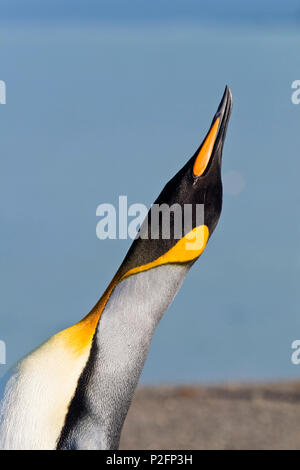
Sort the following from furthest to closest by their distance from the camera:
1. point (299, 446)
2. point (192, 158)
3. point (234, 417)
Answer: point (234, 417) → point (299, 446) → point (192, 158)

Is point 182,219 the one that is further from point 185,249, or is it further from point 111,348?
point 111,348

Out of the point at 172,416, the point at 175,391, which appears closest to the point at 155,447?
the point at 172,416

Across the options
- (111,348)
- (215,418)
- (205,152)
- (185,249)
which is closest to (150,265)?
(185,249)

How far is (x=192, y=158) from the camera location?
2496 mm

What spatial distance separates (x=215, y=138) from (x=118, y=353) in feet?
2.68

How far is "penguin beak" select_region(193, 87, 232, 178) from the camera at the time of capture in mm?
2451

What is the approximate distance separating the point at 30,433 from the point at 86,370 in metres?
0.27

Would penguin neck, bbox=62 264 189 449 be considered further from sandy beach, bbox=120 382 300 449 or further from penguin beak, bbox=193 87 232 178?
sandy beach, bbox=120 382 300 449

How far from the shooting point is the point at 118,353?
7.86 feet

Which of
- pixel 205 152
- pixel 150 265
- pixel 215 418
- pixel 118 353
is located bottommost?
pixel 215 418

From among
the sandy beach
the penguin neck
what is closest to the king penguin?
the penguin neck

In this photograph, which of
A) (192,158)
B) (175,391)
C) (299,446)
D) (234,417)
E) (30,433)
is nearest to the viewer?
(30,433)

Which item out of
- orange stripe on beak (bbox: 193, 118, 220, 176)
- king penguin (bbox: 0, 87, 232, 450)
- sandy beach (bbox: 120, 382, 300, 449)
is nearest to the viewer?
king penguin (bbox: 0, 87, 232, 450)
